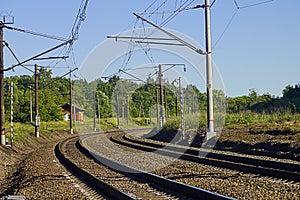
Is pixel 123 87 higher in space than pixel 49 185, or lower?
higher

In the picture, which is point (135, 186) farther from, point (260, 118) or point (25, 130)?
point (25, 130)

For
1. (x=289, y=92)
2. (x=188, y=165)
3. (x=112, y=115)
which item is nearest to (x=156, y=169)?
(x=188, y=165)

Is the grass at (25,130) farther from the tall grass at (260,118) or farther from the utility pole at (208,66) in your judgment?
the utility pole at (208,66)

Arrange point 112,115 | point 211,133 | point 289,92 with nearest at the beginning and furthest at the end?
point 211,133 → point 289,92 → point 112,115

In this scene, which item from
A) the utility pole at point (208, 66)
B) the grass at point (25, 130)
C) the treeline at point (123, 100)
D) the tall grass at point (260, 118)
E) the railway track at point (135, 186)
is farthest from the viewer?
the treeline at point (123, 100)

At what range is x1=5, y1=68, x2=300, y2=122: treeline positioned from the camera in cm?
7456

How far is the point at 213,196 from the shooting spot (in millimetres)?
10828

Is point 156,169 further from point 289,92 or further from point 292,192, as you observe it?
point 289,92

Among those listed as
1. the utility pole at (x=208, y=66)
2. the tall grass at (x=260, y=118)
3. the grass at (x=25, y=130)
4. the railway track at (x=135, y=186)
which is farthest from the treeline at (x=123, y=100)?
the railway track at (x=135, y=186)

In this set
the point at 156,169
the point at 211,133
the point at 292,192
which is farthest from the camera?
the point at 211,133

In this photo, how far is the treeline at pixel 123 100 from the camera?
7456 cm

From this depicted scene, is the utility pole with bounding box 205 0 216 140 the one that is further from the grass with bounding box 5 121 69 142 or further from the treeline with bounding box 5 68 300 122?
the treeline with bounding box 5 68 300 122

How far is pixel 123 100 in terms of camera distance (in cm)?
9288

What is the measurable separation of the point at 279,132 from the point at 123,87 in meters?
70.3
